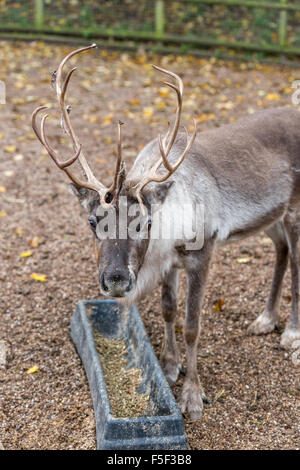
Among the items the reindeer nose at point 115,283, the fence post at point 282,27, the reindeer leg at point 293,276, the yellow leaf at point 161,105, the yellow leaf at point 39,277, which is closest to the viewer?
the reindeer nose at point 115,283

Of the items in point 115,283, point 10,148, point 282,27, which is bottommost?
point 10,148

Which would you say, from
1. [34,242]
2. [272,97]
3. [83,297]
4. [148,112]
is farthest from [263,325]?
[272,97]

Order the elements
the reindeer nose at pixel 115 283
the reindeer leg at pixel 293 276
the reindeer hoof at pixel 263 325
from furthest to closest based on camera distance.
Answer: the reindeer hoof at pixel 263 325, the reindeer leg at pixel 293 276, the reindeer nose at pixel 115 283

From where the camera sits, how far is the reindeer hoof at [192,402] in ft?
12.6

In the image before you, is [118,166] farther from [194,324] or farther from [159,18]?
[159,18]

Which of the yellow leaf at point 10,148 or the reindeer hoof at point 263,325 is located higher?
the yellow leaf at point 10,148

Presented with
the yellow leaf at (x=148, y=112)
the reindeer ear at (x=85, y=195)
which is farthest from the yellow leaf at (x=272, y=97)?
the reindeer ear at (x=85, y=195)

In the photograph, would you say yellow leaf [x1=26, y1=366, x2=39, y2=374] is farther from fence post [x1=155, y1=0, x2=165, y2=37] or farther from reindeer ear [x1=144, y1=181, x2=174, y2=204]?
fence post [x1=155, y1=0, x2=165, y2=37]

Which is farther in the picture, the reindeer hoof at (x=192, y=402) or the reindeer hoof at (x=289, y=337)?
the reindeer hoof at (x=289, y=337)

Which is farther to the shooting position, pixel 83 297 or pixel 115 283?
pixel 83 297

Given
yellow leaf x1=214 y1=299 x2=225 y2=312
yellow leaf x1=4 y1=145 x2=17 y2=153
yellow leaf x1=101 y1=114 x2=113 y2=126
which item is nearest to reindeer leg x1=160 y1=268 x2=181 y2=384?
yellow leaf x1=214 y1=299 x2=225 y2=312

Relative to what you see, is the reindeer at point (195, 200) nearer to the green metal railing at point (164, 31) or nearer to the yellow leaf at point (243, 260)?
the yellow leaf at point (243, 260)

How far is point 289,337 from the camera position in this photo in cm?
451

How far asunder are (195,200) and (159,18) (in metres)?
7.66
